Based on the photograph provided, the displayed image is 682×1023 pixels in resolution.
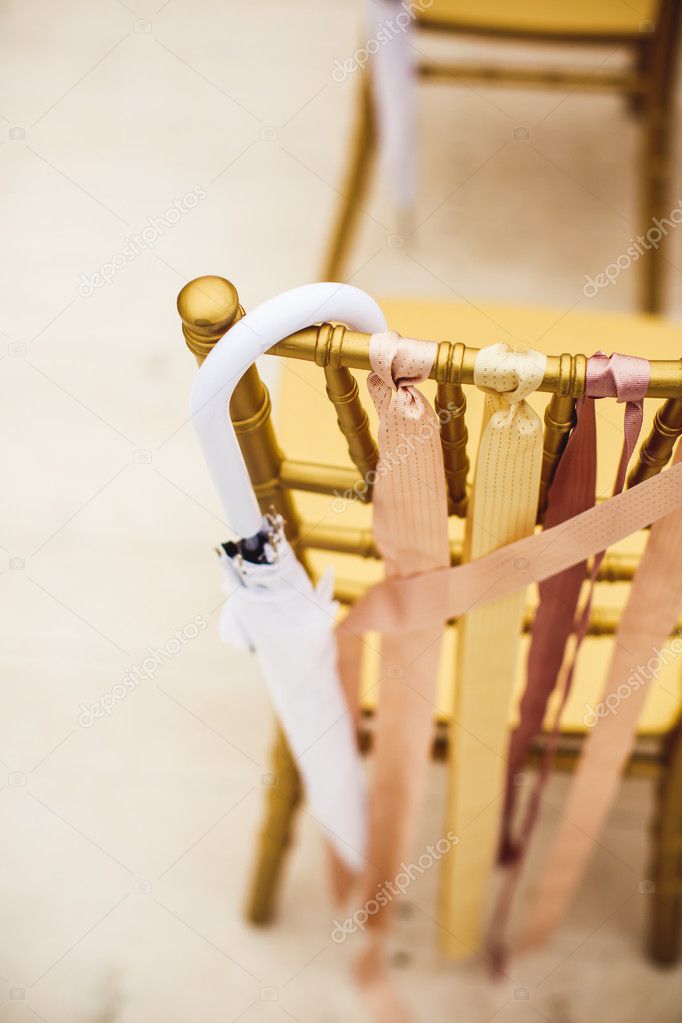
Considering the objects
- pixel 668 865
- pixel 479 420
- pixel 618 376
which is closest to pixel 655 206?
pixel 479 420

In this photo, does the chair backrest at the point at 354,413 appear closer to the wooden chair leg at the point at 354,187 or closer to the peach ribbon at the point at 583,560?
the peach ribbon at the point at 583,560

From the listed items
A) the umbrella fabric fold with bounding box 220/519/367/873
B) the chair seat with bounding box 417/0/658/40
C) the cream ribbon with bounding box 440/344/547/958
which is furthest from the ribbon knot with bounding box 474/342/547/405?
the chair seat with bounding box 417/0/658/40

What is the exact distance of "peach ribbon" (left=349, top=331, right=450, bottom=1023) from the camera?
0.62 meters

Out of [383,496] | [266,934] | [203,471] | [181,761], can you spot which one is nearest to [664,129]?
[203,471]

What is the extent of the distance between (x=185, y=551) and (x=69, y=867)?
0.55 m

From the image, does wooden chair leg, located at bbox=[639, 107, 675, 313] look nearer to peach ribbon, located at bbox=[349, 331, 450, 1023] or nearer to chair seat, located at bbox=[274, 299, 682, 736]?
chair seat, located at bbox=[274, 299, 682, 736]

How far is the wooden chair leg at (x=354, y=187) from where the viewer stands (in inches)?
63.8

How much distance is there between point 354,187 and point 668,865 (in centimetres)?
123

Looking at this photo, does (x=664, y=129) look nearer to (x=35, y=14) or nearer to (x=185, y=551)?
(x=185, y=551)

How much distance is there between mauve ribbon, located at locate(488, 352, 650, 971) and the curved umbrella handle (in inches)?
6.6

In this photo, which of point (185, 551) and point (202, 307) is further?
point (185, 551)

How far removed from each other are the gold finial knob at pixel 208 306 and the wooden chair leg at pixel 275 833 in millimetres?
629

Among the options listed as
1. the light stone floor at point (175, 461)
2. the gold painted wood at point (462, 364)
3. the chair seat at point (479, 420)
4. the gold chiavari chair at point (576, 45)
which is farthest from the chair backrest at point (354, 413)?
the gold chiavari chair at point (576, 45)

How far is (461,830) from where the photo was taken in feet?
3.42
